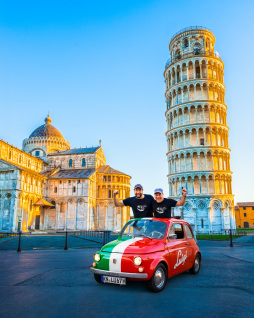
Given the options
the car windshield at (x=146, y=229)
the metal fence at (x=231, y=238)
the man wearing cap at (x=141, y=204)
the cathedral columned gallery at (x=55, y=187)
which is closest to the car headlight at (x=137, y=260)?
the car windshield at (x=146, y=229)

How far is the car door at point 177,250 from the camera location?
6.35m

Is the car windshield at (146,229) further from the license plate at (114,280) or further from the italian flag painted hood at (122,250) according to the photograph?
the license plate at (114,280)

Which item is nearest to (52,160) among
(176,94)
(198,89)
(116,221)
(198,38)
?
(116,221)

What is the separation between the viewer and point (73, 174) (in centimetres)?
5612

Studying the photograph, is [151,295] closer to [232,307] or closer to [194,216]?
[232,307]

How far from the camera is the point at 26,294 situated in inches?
211

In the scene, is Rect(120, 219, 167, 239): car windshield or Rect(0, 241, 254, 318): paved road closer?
Rect(0, 241, 254, 318): paved road

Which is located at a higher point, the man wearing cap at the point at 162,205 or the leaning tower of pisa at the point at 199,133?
the leaning tower of pisa at the point at 199,133

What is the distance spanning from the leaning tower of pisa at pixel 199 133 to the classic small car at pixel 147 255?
114 feet

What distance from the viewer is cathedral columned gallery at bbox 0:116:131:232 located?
4316 centimetres

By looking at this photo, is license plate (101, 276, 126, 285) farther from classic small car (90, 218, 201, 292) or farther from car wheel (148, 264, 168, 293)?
car wheel (148, 264, 168, 293)

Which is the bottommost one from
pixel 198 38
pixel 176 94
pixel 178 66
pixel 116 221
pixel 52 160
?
pixel 116 221

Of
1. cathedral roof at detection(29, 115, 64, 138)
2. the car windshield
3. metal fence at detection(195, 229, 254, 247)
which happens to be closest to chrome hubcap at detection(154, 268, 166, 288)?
the car windshield

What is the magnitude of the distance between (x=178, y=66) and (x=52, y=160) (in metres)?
35.4
